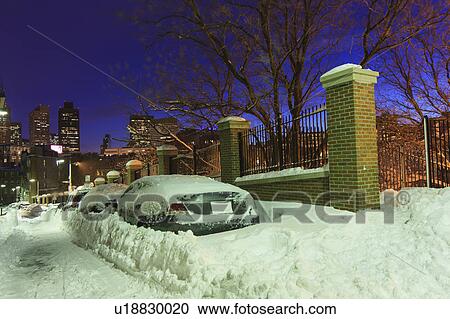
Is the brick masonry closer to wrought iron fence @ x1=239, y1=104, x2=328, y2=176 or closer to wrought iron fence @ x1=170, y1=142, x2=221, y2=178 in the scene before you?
wrought iron fence @ x1=239, y1=104, x2=328, y2=176

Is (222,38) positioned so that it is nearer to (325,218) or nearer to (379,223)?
(325,218)

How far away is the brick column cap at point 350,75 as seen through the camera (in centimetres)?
664

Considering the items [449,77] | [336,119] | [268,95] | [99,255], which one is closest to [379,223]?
[336,119]

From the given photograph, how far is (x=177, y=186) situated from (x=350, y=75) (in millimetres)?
3819

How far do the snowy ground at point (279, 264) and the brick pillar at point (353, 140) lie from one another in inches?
17.6

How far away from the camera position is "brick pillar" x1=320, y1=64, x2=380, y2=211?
6473mm

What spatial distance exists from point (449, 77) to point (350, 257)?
1389cm

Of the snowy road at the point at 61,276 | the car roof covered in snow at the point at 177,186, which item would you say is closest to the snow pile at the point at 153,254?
the snowy road at the point at 61,276

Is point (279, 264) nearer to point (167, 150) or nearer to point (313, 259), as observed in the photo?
point (313, 259)

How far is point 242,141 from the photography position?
10.9 m

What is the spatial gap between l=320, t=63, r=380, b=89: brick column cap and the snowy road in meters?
5.00

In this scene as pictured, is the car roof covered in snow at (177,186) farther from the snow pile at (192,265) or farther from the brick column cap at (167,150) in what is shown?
the brick column cap at (167,150)

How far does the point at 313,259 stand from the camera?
4508 mm

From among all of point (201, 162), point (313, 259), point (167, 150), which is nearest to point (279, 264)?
point (313, 259)
